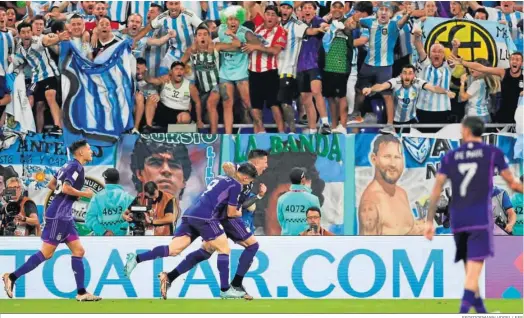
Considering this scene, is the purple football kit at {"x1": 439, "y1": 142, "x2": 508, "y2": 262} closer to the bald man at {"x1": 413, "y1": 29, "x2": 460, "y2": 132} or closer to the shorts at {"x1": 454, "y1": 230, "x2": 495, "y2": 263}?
the shorts at {"x1": 454, "y1": 230, "x2": 495, "y2": 263}

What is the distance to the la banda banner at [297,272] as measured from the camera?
619 inches

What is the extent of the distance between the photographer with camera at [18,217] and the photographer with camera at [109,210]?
757mm

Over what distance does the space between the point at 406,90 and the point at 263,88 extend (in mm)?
2074

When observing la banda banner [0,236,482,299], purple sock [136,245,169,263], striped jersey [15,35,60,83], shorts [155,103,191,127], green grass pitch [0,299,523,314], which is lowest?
green grass pitch [0,299,523,314]

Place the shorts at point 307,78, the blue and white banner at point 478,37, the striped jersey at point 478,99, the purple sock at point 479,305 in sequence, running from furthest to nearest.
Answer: the blue and white banner at point 478,37
the striped jersey at point 478,99
the shorts at point 307,78
the purple sock at point 479,305

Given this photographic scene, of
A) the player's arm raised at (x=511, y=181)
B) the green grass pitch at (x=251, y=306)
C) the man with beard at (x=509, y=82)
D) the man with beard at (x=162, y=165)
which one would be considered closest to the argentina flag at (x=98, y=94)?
the man with beard at (x=162, y=165)

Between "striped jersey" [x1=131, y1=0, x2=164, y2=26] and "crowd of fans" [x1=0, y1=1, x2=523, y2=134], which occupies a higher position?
"striped jersey" [x1=131, y1=0, x2=164, y2=26]

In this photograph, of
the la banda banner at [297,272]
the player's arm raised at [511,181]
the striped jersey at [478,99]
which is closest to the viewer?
the player's arm raised at [511,181]

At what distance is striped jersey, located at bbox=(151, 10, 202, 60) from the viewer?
17156 millimetres

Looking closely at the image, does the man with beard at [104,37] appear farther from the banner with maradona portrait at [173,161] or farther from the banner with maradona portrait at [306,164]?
the banner with maradona portrait at [306,164]

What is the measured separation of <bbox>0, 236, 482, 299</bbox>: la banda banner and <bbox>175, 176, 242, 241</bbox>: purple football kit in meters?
1.46

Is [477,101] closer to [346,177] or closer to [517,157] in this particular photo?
[517,157]

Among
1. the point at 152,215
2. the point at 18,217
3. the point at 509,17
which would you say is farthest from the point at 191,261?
the point at 509,17

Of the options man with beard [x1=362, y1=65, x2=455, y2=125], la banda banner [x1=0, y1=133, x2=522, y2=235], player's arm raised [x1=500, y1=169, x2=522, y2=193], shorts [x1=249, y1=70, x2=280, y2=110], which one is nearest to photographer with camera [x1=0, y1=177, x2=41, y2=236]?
la banda banner [x1=0, y1=133, x2=522, y2=235]
